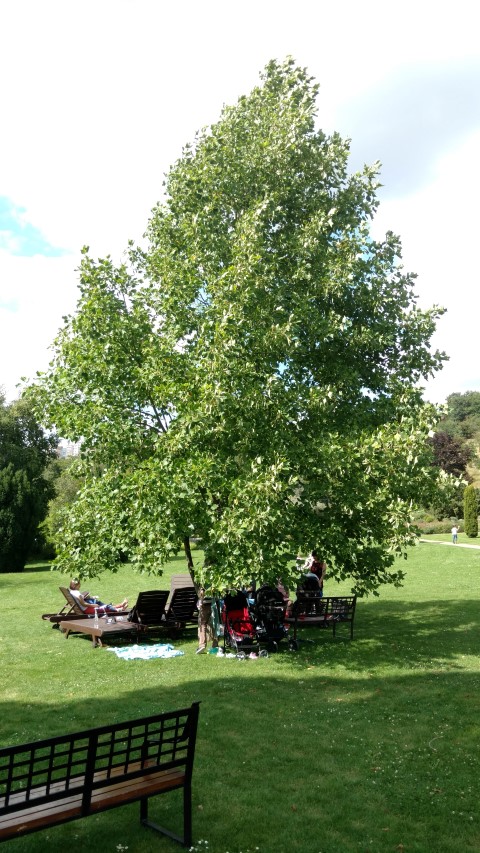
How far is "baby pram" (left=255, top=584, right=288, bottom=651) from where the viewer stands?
14219 mm

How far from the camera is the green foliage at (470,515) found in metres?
52.6

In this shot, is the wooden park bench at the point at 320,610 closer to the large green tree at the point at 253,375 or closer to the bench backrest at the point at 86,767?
the large green tree at the point at 253,375

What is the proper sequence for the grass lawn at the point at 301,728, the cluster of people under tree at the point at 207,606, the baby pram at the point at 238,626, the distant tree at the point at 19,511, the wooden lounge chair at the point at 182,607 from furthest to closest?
the distant tree at the point at 19,511
the wooden lounge chair at the point at 182,607
the cluster of people under tree at the point at 207,606
the baby pram at the point at 238,626
the grass lawn at the point at 301,728

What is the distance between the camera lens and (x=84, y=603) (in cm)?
1773

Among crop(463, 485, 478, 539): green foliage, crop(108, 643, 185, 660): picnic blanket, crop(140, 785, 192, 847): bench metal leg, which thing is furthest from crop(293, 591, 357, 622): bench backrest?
crop(463, 485, 478, 539): green foliage

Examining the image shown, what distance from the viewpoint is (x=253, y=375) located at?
1347 centimetres

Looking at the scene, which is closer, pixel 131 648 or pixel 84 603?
pixel 131 648

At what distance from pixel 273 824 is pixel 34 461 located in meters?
43.9

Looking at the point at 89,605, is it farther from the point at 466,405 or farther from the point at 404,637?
the point at 466,405

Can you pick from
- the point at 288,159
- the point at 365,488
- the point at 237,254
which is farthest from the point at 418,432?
the point at 288,159

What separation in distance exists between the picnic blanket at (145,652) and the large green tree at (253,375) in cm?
190

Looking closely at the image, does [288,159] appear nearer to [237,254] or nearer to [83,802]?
[237,254]

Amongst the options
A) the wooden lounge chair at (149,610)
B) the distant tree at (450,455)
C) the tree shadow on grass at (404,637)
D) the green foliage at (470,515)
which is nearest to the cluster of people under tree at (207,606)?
the wooden lounge chair at (149,610)

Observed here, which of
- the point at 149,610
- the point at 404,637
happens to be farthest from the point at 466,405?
the point at 149,610
